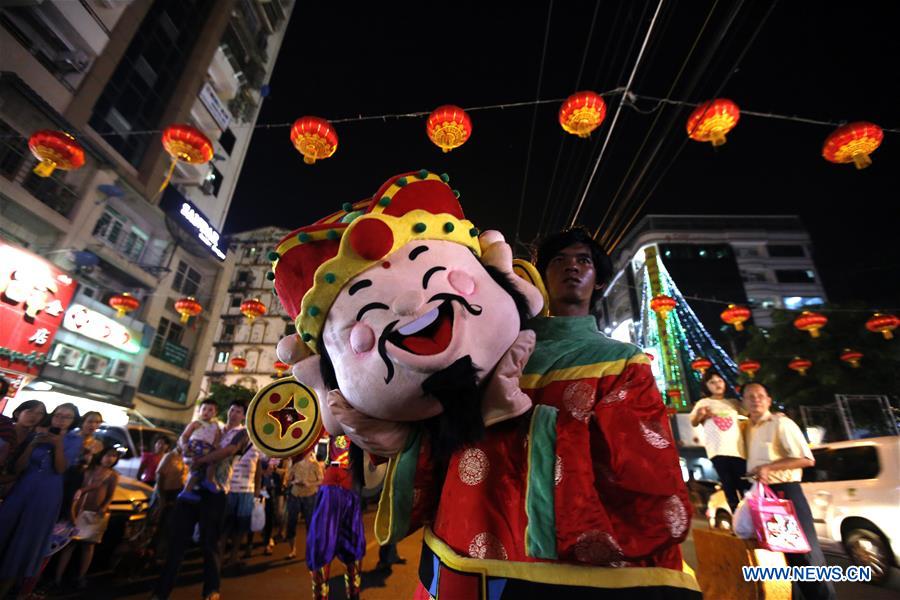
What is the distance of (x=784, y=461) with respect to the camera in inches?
126

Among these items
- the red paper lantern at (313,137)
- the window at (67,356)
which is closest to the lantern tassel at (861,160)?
the red paper lantern at (313,137)

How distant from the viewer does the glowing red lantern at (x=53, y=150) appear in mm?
6957

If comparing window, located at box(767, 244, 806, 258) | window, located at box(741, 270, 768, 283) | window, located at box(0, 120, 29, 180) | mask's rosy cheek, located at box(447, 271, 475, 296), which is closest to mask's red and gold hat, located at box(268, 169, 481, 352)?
mask's rosy cheek, located at box(447, 271, 475, 296)

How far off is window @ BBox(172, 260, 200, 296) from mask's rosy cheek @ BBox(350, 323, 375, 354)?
80.8 feet

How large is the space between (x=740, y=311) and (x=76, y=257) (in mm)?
21885

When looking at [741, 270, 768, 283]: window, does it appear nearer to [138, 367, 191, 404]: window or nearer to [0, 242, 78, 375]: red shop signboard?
[138, 367, 191, 404]: window

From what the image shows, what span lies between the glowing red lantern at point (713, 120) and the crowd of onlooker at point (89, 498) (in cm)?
645

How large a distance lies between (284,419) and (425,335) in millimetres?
829

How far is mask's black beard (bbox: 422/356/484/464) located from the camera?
1140mm

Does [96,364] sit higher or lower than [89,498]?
higher

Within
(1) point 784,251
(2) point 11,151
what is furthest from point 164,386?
(1) point 784,251

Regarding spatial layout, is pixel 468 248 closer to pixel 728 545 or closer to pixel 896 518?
pixel 728 545

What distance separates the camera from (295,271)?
151 centimetres

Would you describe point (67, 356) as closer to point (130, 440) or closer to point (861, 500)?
point (130, 440)
